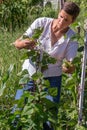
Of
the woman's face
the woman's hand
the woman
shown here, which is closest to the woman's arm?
the woman's hand

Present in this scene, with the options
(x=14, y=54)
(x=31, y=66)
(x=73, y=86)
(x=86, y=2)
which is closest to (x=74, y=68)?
(x=73, y=86)

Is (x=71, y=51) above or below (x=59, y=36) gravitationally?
below

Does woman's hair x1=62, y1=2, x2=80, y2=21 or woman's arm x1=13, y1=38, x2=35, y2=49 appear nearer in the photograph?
woman's arm x1=13, y1=38, x2=35, y2=49

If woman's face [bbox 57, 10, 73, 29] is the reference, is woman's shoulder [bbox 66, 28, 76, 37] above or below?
below

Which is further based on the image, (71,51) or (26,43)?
(71,51)

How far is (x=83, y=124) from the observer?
2.95 meters

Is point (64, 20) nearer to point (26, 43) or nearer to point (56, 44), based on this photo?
point (56, 44)

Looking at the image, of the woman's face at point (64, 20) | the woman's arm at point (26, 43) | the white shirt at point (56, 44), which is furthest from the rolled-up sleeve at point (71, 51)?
the woman's arm at point (26, 43)

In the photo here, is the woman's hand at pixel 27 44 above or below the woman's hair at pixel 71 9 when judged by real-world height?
below

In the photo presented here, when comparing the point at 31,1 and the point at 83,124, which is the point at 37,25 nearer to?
the point at 83,124

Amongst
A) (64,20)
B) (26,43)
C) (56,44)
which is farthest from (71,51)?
(26,43)

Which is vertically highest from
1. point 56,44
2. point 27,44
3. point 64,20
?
point 64,20

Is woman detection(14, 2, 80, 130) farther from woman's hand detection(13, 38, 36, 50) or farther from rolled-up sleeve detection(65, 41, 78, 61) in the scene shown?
woman's hand detection(13, 38, 36, 50)

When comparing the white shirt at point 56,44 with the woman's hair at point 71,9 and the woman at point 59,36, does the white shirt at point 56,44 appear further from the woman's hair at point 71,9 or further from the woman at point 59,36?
the woman's hair at point 71,9
